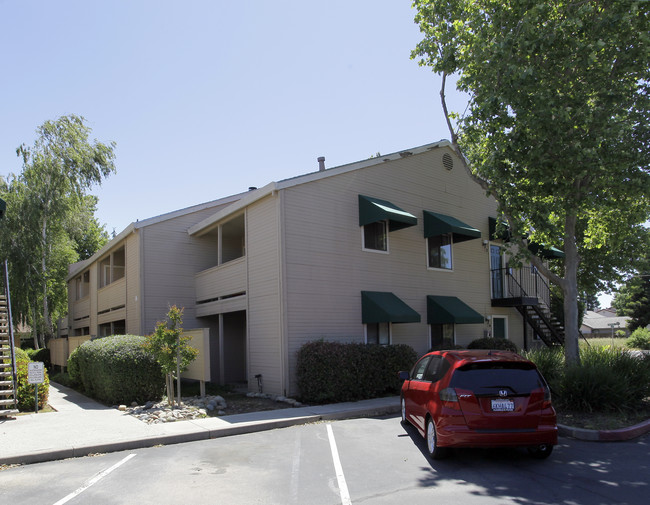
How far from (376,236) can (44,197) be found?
63.4 ft

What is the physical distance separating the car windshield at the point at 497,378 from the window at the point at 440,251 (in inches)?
419

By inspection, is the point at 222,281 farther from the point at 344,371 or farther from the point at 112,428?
the point at 112,428

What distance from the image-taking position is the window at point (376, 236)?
16125 mm

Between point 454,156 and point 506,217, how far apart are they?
6.83 m

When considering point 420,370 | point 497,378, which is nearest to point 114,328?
point 420,370

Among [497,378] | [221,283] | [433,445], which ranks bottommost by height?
[433,445]

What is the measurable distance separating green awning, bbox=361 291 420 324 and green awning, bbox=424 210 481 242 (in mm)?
3073

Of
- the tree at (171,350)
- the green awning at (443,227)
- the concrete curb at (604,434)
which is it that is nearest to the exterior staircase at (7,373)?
the tree at (171,350)

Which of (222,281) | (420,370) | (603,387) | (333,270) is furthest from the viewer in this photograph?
(222,281)

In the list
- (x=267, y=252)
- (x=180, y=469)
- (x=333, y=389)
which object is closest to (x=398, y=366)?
(x=333, y=389)

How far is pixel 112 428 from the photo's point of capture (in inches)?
387

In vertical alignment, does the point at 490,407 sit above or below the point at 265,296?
below

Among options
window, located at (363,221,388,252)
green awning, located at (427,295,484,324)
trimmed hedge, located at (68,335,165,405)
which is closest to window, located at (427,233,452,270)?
green awning, located at (427,295,484,324)

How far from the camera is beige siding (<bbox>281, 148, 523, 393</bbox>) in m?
14.3
